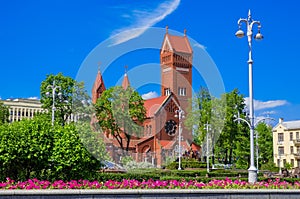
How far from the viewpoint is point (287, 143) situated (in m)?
57.9

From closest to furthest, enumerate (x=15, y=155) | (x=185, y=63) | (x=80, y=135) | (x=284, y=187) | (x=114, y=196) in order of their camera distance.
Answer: (x=114, y=196) → (x=284, y=187) → (x=15, y=155) → (x=80, y=135) → (x=185, y=63)

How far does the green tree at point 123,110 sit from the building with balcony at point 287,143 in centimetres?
3573

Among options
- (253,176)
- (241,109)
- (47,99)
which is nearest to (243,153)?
(241,109)

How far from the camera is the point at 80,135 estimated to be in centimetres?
1529

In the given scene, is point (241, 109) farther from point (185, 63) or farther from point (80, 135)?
point (80, 135)

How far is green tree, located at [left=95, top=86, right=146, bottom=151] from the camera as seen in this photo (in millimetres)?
21062

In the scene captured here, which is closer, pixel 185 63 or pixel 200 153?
pixel 185 63

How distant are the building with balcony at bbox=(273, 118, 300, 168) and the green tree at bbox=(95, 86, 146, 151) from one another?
35727mm

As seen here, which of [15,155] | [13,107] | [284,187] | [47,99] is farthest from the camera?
[13,107]

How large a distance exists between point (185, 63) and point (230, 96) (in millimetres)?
31753

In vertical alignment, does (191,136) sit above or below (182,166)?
above

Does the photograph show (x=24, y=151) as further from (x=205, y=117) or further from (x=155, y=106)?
(x=155, y=106)

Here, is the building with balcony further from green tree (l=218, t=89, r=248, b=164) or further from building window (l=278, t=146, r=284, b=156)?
green tree (l=218, t=89, r=248, b=164)

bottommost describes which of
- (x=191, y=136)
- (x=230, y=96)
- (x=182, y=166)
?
(x=182, y=166)
